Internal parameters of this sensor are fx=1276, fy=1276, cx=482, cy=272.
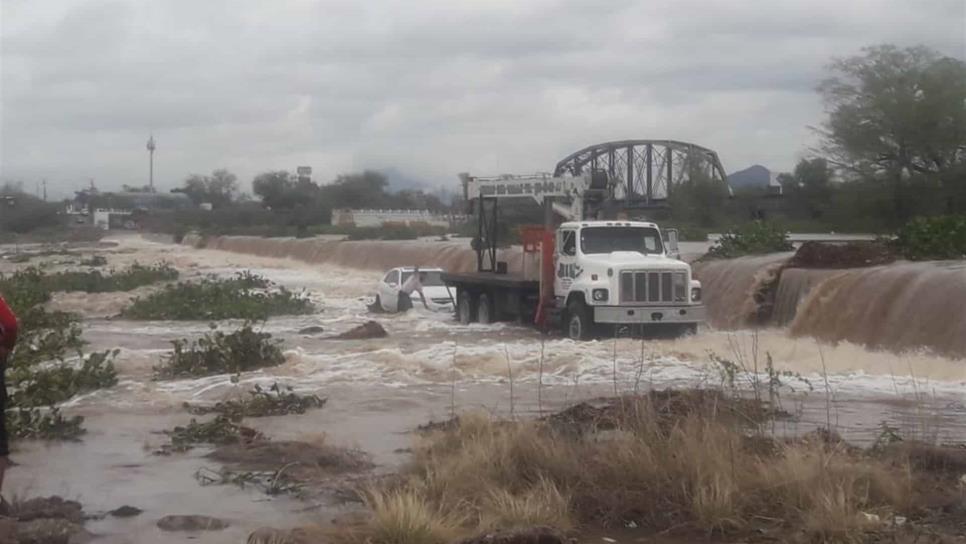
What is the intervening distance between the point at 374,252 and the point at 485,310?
Answer: 3984cm

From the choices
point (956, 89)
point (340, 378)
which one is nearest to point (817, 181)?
point (956, 89)

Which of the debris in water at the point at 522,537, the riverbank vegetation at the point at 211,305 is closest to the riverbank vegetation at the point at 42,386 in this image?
the debris in water at the point at 522,537

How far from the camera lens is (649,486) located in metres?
9.29

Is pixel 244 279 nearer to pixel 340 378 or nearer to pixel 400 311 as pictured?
pixel 400 311

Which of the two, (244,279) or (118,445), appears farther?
(244,279)

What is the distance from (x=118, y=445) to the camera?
13.4 m

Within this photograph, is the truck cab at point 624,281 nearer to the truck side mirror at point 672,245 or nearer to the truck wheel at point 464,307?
A: the truck side mirror at point 672,245

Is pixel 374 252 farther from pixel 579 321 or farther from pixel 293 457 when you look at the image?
pixel 293 457

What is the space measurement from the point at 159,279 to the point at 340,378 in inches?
1464

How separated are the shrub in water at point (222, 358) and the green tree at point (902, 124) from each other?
104 ft

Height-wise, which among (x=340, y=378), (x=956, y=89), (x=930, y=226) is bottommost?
(x=340, y=378)

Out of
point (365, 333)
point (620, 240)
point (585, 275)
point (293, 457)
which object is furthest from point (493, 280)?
point (293, 457)

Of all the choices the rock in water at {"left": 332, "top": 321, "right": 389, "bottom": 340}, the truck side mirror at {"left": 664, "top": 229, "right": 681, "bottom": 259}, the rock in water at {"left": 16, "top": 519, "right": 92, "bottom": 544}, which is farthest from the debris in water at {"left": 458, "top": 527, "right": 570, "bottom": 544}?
the rock in water at {"left": 332, "top": 321, "right": 389, "bottom": 340}

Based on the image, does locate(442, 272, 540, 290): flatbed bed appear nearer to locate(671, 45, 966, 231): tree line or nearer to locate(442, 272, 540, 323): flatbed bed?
locate(442, 272, 540, 323): flatbed bed
